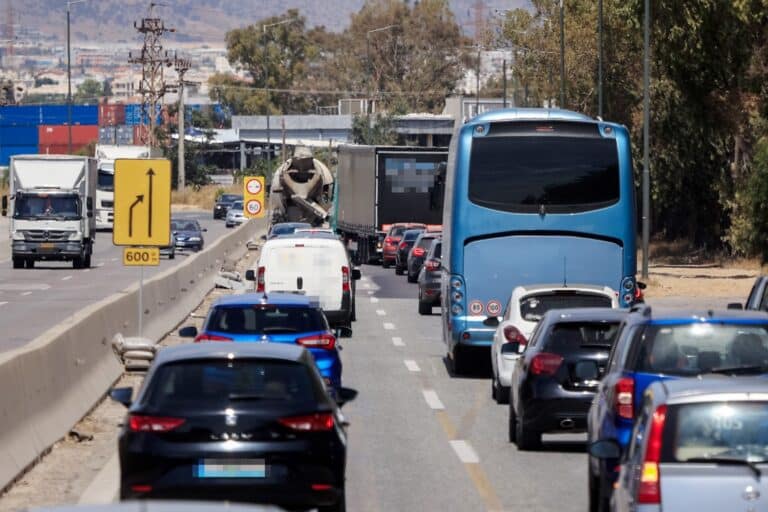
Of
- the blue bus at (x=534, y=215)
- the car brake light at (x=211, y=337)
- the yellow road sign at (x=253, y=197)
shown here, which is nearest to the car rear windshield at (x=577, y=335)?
the car brake light at (x=211, y=337)

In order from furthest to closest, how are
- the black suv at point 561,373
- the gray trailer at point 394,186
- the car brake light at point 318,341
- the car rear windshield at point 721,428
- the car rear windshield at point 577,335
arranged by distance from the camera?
1. the gray trailer at point 394,186
2. the car brake light at point 318,341
3. the car rear windshield at point 577,335
4. the black suv at point 561,373
5. the car rear windshield at point 721,428

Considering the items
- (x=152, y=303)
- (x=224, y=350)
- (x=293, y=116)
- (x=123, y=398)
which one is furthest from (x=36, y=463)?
(x=293, y=116)

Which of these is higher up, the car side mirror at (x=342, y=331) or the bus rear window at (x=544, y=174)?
the bus rear window at (x=544, y=174)

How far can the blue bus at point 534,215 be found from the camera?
898 inches

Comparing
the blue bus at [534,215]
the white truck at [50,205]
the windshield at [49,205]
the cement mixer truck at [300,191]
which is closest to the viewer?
the blue bus at [534,215]

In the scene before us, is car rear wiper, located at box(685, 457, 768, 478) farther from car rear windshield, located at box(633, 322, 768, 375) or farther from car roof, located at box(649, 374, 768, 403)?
car rear windshield, located at box(633, 322, 768, 375)

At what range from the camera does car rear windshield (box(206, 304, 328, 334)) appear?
58.7ft

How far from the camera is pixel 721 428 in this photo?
27.7 feet

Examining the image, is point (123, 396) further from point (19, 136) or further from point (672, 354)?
point (19, 136)

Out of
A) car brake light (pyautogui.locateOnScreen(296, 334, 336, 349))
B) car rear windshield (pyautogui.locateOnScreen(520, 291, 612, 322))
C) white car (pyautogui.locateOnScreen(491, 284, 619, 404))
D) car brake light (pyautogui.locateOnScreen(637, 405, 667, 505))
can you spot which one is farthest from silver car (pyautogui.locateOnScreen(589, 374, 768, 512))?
car rear windshield (pyautogui.locateOnScreen(520, 291, 612, 322))

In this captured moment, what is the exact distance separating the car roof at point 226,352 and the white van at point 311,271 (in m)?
15.9

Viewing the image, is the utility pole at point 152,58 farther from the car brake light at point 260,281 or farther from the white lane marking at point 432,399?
the white lane marking at point 432,399

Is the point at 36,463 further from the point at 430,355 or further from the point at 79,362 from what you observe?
the point at 430,355

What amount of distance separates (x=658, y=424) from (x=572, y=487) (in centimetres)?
543
